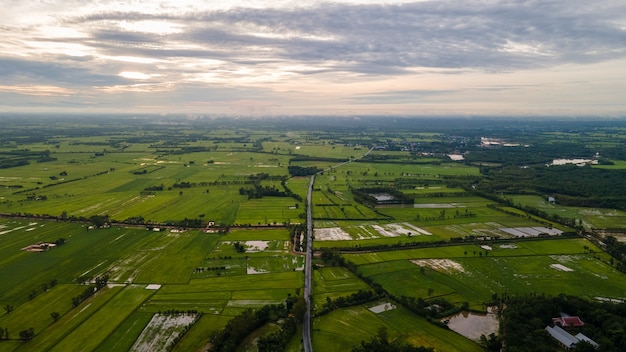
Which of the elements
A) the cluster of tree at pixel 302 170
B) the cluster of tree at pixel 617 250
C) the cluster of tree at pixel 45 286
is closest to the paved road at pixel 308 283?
the cluster of tree at pixel 45 286

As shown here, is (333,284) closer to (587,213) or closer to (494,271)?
(494,271)

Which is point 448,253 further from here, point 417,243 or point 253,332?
point 253,332

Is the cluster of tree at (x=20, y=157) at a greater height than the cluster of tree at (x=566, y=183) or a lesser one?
greater

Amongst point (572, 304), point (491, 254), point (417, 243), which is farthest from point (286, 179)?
point (572, 304)

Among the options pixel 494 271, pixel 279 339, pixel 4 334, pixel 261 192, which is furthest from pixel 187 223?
pixel 494 271

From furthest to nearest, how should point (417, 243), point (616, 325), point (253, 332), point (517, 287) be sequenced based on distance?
point (417, 243), point (517, 287), point (253, 332), point (616, 325)

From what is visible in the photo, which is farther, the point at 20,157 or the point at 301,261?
the point at 20,157

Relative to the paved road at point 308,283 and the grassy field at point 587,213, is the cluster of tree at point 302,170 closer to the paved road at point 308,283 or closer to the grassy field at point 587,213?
the paved road at point 308,283
